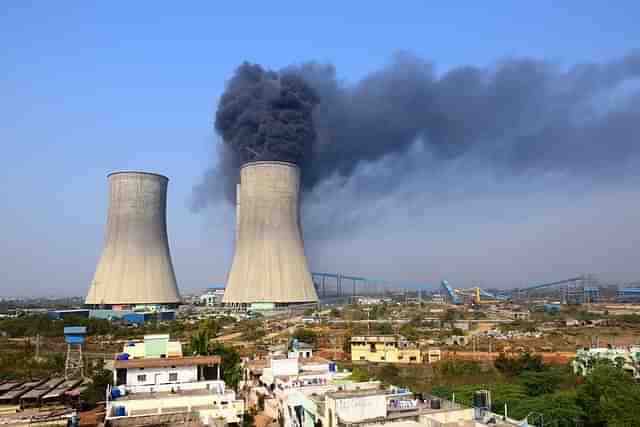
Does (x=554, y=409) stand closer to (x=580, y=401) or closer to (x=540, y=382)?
(x=580, y=401)

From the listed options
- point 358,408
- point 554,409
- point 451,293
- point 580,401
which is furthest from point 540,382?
point 451,293

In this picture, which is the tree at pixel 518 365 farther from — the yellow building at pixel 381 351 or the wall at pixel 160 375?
the wall at pixel 160 375

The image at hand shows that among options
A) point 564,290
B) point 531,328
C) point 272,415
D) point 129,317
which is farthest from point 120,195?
point 564,290

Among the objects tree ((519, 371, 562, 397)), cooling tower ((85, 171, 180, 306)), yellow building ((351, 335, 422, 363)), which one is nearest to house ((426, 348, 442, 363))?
yellow building ((351, 335, 422, 363))

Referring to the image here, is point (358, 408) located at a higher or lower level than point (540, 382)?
higher

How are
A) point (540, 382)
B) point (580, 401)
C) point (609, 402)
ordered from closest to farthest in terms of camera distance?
point (609, 402) → point (580, 401) → point (540, 382)

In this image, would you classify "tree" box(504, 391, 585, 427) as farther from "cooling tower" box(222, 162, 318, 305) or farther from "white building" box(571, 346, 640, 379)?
"cooling tower" box(222, 162, 318, 305)

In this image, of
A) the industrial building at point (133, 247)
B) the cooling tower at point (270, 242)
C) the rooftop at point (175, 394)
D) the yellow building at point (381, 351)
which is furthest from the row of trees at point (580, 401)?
the industrial building at point (133, 247)
